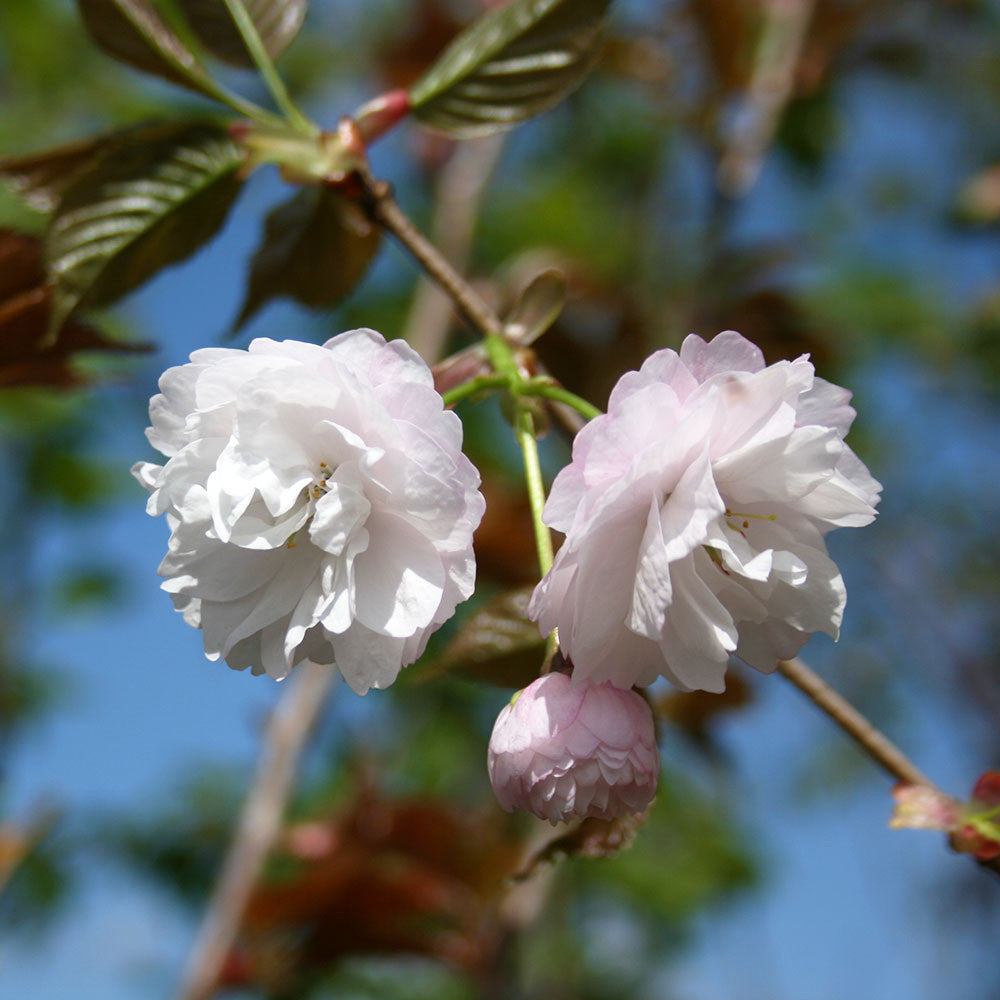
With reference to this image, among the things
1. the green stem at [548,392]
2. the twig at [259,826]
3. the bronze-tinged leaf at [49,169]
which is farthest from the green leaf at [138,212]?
the twig at [259,826]

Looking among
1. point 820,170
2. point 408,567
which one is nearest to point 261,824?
point 408,567

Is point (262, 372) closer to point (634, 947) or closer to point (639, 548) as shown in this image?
point (639, 548)

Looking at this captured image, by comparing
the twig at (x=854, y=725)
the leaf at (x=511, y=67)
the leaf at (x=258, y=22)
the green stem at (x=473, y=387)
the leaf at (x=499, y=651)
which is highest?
the leaf at (x=258, y=22)

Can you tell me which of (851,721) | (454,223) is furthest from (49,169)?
(454,223)

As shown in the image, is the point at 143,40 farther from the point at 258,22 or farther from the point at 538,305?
the point at 538,305

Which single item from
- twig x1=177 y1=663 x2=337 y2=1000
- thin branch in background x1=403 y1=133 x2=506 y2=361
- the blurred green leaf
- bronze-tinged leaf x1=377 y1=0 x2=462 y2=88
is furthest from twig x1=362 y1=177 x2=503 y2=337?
the blurred green leaf

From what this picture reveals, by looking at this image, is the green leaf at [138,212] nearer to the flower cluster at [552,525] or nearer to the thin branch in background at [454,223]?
the flower cluster at [552,525]
